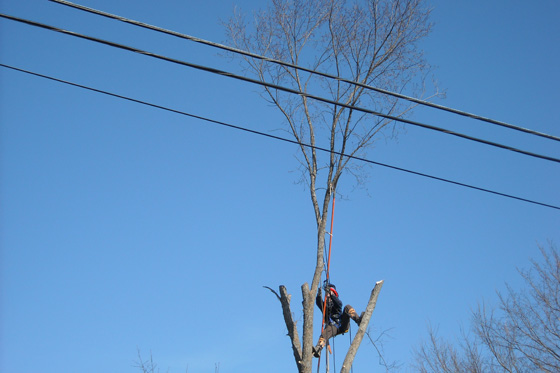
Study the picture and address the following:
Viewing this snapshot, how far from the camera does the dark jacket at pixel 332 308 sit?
971 cm

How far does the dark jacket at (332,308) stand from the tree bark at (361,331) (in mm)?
367

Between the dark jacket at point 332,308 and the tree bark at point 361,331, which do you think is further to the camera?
the dark jacket at point 332,308

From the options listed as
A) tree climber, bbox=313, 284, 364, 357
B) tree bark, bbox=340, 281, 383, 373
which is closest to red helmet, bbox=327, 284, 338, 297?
tree climber, bbox=313, 284, 364, 357

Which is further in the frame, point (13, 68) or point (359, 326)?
point (359, 326)

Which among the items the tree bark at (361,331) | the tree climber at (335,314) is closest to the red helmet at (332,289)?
the tree climber at (335,314)

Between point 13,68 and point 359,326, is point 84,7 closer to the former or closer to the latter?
point 13,68

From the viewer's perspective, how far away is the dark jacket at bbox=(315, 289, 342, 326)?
971 cm

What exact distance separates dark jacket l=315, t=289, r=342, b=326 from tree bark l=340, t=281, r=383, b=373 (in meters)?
0.37

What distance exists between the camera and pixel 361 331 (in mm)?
9555

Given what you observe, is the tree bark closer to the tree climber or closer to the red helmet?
the tree climber

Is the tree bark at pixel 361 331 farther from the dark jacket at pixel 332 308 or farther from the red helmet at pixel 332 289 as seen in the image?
the red helmet at pixel 332 289

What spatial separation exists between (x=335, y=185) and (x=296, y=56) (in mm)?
2485

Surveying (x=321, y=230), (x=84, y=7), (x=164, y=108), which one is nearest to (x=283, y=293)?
(x=321, y=230)

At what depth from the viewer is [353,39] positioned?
11.0 m
